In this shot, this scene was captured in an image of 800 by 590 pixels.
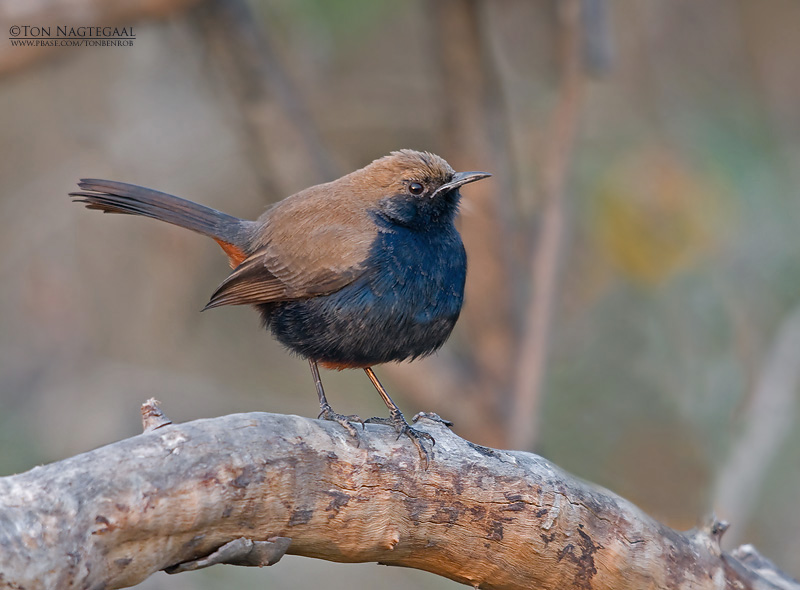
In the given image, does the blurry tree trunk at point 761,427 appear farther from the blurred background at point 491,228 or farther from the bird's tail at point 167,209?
the bird's tail at point 167,209

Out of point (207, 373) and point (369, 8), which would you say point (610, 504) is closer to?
point (369, 8)

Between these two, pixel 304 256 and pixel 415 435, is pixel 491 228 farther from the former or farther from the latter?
pixel 415 435

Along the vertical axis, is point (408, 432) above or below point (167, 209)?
below

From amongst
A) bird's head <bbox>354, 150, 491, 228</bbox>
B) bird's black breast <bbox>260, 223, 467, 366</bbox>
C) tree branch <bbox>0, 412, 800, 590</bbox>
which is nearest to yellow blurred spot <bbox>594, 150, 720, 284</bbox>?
bird's head <bbox>354, 150, 491, 228</bbox>

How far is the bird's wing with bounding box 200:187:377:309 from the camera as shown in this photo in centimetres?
392

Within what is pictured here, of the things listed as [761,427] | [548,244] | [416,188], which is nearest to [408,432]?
[416,188]

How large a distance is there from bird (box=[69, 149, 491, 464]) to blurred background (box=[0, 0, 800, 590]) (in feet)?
8.76

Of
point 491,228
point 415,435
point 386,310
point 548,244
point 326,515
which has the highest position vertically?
point 491,228

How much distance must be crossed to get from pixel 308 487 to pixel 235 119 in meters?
5.09

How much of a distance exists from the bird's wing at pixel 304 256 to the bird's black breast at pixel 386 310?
56 millimetres

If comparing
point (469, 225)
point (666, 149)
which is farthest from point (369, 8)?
point (666, 149)

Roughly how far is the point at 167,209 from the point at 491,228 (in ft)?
12.3

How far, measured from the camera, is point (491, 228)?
7.62 m

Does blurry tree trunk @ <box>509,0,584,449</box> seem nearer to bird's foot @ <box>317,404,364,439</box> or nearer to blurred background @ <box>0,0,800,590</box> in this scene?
blurred background @ <box>0,0,800,590</box>
